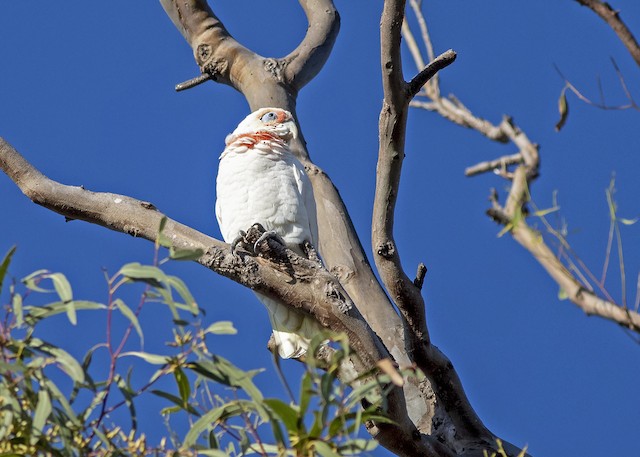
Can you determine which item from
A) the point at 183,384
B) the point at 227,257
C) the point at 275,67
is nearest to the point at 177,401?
the point at 183,384

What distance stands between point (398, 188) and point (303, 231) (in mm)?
611

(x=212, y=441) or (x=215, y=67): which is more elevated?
(x=215, y=67)

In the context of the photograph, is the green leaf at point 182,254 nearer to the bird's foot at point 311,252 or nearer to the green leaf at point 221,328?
the green leaf at point 221,328

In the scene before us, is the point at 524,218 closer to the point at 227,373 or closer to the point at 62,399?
the point at 227,373

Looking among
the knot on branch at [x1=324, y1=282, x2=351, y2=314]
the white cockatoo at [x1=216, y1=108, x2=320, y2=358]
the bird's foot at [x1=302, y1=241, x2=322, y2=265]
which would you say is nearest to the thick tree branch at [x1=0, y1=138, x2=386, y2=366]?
the knot on branch at [x1=324, y1=282, x2=351, y2=314]

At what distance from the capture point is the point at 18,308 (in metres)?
1.39

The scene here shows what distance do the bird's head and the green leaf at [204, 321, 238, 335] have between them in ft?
6.15

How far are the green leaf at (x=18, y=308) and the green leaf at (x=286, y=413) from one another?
362mm

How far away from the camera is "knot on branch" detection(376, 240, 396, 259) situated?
254 cm

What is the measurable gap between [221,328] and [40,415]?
28 cm

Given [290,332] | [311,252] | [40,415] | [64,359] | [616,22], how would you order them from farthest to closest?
[290,332] → [311,252] → [616,22] → [64,359] → [40,415]

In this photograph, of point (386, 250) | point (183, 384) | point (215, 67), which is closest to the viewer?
point (183, 384)

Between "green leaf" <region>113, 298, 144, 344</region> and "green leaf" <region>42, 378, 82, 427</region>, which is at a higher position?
"green leaf" <region>113, 298, 144, 344</region>

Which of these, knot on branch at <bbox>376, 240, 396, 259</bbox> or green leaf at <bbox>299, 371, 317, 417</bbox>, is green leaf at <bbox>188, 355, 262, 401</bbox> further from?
knot on branch at <bbox>376, 240, 396, 259</bbox>
